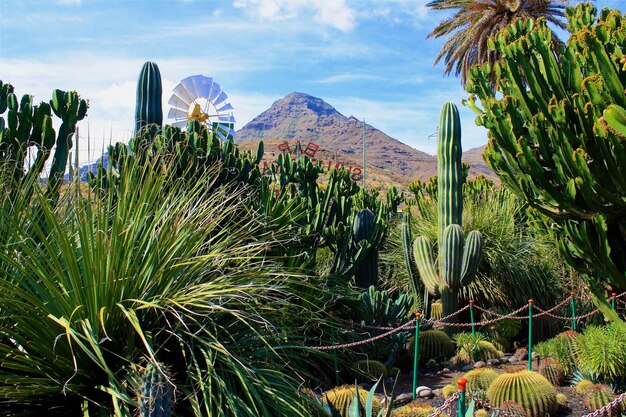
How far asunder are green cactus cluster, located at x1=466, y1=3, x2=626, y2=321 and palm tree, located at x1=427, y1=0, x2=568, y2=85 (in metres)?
11.1

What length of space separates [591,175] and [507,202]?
630 cm

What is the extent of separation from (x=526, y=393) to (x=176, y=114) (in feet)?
30.3

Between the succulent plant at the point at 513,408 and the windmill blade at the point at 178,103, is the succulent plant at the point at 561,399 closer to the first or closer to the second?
the succulent plant at the point at 513,408

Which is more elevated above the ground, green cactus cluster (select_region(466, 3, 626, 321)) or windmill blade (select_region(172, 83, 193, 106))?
windmill blade (select_region(172, 83, 193, 106))

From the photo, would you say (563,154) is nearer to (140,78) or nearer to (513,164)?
(513,164)

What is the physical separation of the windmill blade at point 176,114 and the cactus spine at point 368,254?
5.58 metres

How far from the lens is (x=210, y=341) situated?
338 cm

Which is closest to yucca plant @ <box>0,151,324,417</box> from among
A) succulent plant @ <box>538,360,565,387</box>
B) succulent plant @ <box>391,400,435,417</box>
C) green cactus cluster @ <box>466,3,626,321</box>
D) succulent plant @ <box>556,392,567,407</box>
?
succulent plant @ <box>391,400,435,417</box>

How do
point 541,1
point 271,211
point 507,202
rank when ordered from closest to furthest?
point 271,211 → point 507,202 → point 541,1

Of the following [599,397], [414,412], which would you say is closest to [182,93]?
[414,412]

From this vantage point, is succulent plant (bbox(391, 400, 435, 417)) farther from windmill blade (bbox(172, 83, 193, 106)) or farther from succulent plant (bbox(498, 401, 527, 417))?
windmill blade (bbox(172, 83, 193, 106))

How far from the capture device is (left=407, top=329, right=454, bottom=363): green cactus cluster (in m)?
9.14

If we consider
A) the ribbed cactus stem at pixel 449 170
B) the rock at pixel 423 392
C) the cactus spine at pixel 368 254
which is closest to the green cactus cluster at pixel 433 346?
the cactus spine at pixel 368 254

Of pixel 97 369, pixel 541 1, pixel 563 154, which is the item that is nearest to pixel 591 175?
pixel 563 154
